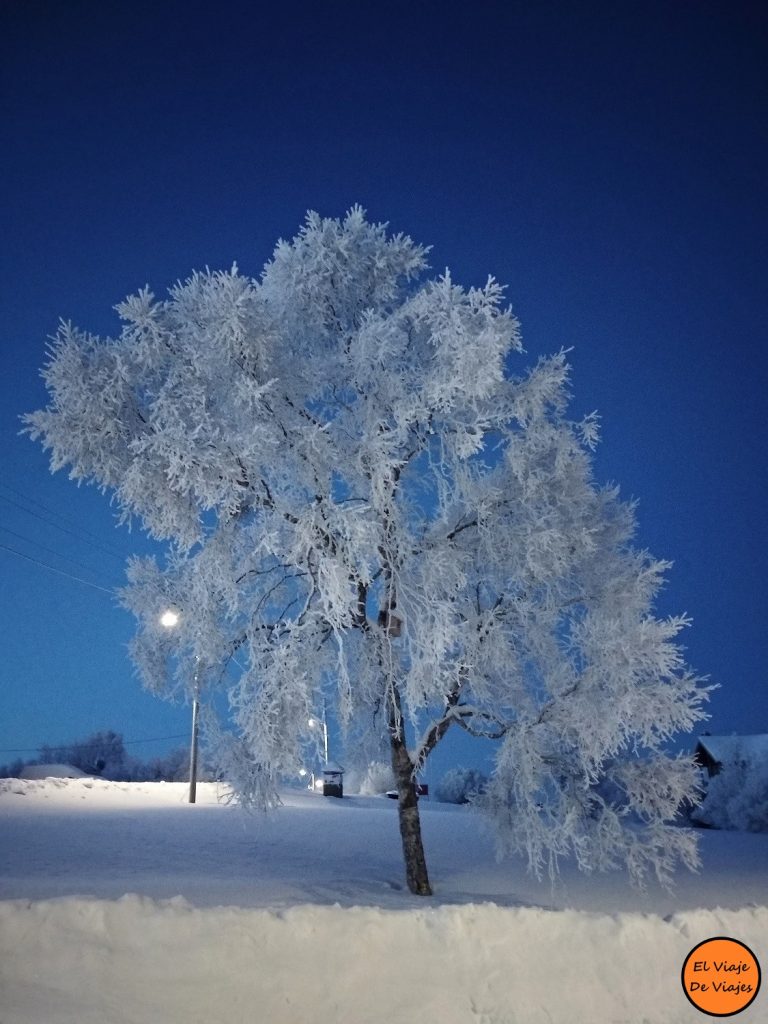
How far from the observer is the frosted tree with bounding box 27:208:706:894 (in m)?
9.20

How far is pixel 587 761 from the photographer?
364 inches

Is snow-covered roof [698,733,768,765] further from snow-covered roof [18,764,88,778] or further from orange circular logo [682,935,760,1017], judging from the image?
snow-covered roof [18,764,88,778]

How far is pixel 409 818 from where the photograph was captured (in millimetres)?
10070

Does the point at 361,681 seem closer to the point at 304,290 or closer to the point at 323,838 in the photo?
the point at 304,290

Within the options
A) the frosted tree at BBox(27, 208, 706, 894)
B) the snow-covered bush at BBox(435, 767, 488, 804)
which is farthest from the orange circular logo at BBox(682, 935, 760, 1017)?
the snow-covered bush at BBox(435, 767, 488, 804)

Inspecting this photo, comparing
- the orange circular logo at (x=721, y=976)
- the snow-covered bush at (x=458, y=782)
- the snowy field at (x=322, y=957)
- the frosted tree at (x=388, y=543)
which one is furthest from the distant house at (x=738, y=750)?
the snowy field at (x=322, y=957)

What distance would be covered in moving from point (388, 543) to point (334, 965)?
4.91 metres

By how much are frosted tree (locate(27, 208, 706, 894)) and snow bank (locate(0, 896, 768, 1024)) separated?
2.42m

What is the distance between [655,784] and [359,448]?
18.7 feet

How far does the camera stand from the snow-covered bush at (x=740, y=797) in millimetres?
35219

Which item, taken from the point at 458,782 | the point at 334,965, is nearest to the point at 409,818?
the point at 334,965

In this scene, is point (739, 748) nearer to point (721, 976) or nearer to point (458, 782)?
point (458, 782)

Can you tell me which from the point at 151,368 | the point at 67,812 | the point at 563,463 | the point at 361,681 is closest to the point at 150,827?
the point at 67,812

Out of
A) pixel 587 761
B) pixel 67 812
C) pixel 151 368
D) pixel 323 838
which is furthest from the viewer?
pixel 67 812
